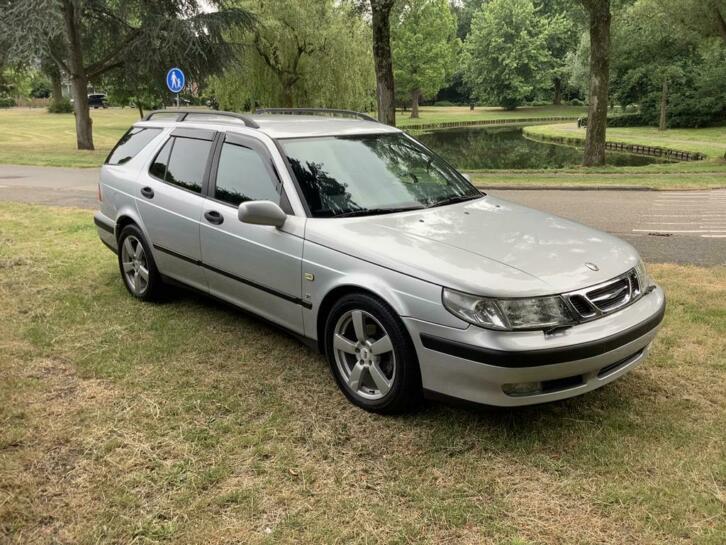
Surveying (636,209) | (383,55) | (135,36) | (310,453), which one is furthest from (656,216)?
(135,36)

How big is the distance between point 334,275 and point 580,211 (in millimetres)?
8273

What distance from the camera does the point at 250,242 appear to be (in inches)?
172

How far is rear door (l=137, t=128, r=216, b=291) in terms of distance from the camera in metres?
4.96

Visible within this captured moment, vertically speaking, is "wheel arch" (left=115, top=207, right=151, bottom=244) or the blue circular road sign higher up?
the blue circular road sign

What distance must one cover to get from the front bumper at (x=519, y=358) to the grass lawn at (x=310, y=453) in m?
0.32

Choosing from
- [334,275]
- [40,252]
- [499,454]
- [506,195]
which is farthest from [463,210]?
[506,195]

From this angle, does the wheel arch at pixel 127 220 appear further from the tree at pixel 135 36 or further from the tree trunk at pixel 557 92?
the tree trunk at pixel 557 92

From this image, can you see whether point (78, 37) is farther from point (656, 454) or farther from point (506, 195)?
point (656, 454)

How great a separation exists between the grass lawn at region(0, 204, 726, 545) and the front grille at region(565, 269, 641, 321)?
680 millimetres

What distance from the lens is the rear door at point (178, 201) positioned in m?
4.96

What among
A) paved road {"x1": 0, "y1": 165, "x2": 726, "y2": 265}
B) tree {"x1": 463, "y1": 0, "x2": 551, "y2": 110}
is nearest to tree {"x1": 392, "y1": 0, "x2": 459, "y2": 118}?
tree {"x1": 463, "y1": 0, "x2": 551, "y2": 110}

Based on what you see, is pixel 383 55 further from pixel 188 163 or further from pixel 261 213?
pixel 261 213

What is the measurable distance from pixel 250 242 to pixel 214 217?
498 millimetres

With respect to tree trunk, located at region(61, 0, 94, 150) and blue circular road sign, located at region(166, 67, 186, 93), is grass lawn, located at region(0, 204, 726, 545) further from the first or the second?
tree trunk, located at region(61, 0, 94, 150)
